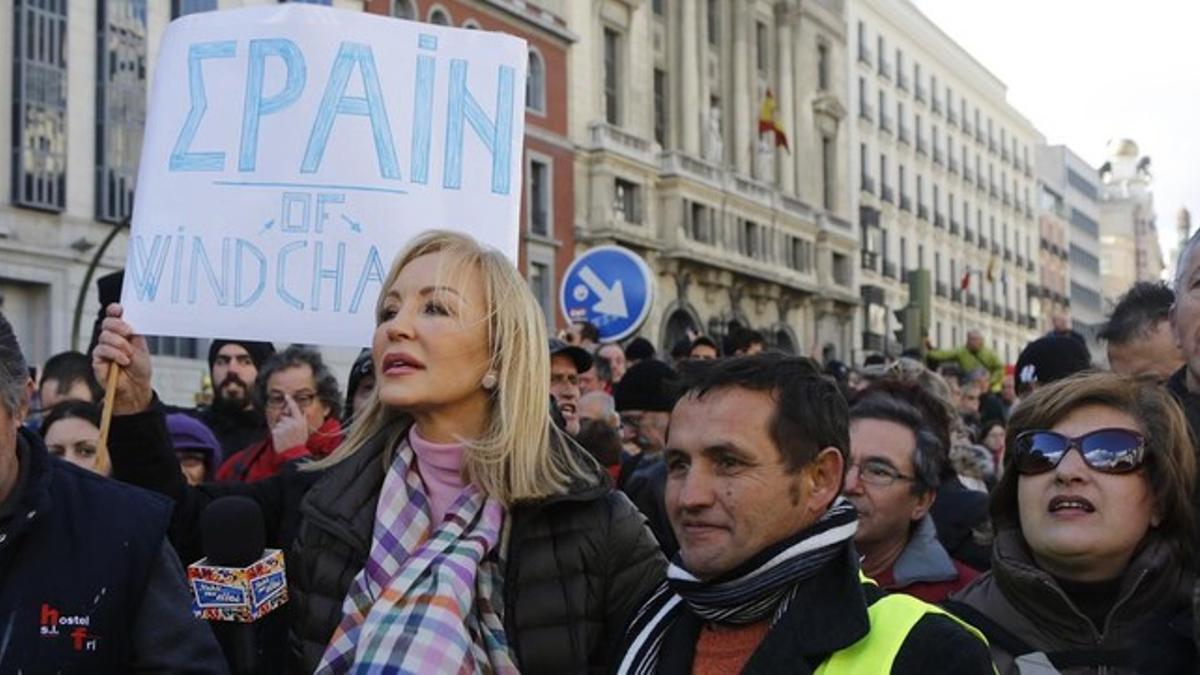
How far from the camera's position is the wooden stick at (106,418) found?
3578mm

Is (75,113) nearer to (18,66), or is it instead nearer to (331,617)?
(18,66)

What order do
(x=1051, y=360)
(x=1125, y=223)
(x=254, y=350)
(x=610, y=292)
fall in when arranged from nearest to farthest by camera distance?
1. (x=1051, y=360)
2. (x=254, y=350)
3. (x=610, y=292)
4. (x=1125, y=223)

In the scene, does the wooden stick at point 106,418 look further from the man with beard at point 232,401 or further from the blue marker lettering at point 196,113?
the man with beard at point 232,401

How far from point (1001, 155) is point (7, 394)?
73.6m

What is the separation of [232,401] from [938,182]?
5921 centimetres

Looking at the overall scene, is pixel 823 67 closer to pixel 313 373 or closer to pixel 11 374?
pixel 313 373

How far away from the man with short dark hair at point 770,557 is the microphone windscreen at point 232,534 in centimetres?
104

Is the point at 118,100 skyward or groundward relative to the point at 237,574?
skyward

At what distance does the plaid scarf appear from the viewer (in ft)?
9.58

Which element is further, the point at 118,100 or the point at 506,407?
the point at 118,100

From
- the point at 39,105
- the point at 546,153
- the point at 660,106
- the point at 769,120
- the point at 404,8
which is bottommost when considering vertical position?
the point at 39,105

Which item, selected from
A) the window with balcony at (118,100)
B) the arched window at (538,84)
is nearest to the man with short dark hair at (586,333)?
the window with balcony at (118,100)

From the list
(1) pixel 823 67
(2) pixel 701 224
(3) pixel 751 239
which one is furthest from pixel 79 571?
(1) pixel 823 67

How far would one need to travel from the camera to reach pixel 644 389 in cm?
722
